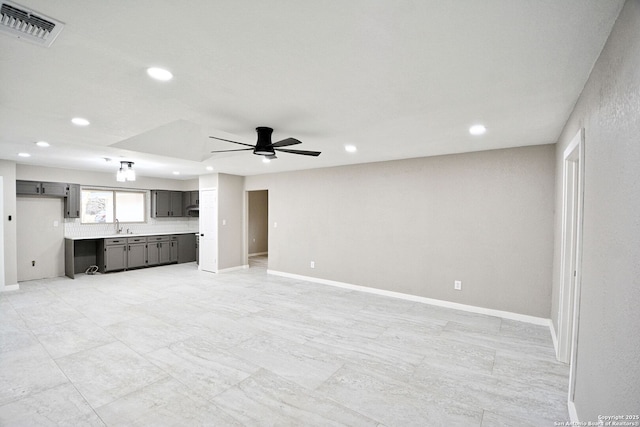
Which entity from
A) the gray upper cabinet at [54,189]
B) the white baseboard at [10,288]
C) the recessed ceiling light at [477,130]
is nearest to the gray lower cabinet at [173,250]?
the gray upper cabinet at [54,189]

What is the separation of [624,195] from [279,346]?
3.06m

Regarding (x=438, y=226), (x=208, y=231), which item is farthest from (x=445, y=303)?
(x=208, y=231)

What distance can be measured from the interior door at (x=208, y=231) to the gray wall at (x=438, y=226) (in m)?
1.91

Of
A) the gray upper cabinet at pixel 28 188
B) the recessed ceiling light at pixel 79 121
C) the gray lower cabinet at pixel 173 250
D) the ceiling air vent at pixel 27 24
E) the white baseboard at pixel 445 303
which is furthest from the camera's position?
the gray lower cabinet at pixel 173 250

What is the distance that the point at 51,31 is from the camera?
1553 millimetres

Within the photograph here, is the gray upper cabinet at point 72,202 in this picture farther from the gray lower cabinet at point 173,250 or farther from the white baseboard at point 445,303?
the white baseboard at point 445,303

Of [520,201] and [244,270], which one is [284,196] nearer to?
[244,270]

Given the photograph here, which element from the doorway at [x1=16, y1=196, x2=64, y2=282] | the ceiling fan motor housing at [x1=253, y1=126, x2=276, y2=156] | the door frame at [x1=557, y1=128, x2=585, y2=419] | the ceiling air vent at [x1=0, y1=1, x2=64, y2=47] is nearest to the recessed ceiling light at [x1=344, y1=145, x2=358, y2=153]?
the ceiling fan motor housing at [x1=253, y1=126, x2=276, y2=156]

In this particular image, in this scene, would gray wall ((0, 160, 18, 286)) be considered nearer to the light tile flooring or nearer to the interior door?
the light tile flooring

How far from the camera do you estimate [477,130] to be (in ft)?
10.9

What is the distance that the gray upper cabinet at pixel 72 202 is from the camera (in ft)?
22.0

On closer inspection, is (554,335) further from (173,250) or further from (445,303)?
(173,250)

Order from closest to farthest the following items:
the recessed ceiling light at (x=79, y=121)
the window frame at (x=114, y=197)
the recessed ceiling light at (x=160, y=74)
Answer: the recessed ceiling light at (x=160, y=74), the recessed ceiling light at (x=79, y=121), the window frame at (x=114, y=197)

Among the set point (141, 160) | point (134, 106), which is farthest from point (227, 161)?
point (134, 106)
